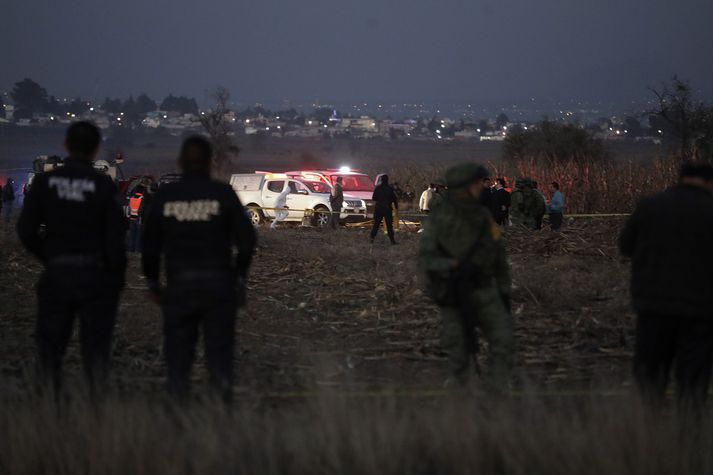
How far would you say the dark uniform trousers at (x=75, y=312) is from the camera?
675 cm

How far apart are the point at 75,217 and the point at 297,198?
1089 inches

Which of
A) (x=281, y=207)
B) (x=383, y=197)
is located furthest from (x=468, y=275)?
(x=281, y=207)

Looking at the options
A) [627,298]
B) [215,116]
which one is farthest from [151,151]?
[627,298]

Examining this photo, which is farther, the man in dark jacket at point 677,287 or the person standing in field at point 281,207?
the person standing in field at point 281,207

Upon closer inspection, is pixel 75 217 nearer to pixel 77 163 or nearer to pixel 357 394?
pixel 77 163


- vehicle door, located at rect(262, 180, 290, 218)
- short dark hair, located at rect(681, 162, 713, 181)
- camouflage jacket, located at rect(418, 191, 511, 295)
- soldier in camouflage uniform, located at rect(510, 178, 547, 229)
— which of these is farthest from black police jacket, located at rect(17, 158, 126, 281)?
vehicle door, located at rect(262, 180, 290, 218)

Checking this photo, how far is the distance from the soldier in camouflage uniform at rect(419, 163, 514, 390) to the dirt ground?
2.39 feet

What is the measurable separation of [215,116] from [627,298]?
7008 cm

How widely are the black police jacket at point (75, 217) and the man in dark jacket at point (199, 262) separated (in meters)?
0.40

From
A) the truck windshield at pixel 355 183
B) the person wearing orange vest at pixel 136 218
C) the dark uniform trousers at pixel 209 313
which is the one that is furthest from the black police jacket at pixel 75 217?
the truck windshield at pixel 355 183

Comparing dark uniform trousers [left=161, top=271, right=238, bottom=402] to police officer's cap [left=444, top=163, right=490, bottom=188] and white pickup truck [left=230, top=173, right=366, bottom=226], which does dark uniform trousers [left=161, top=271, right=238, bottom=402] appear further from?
white pickup truck [left=230, top=173, right=366, bottom=226]

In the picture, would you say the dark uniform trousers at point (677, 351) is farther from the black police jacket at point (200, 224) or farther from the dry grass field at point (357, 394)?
the black police jacket at point (200, 224)

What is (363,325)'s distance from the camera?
12.4m

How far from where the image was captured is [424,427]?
550 centimetres
